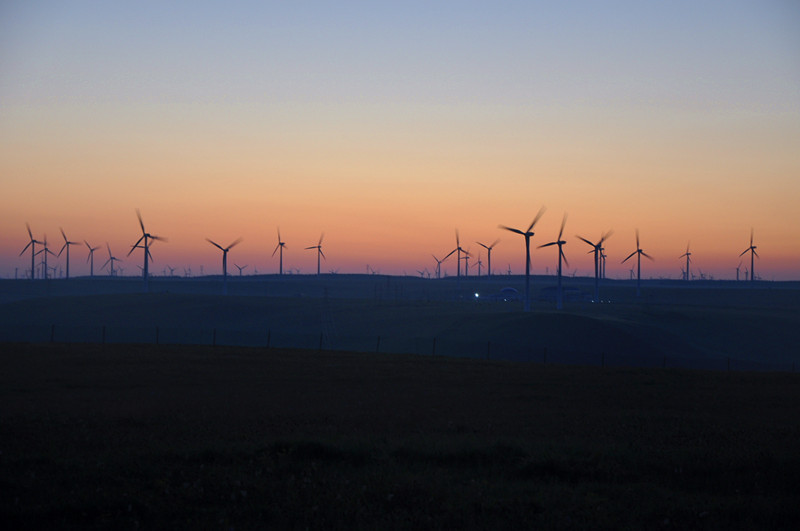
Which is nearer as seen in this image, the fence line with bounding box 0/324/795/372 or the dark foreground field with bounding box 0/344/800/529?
the dark foreground field with bounding box 0/344/800/529

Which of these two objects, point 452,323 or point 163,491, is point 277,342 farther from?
point 163,491

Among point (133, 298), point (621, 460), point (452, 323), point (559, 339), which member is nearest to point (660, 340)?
point (559, 339)

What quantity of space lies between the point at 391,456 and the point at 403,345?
179 feet

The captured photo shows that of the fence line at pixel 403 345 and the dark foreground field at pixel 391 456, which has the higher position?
the dark foreground field at pixel 391 456

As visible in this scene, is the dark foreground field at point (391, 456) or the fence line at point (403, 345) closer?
the dark foreground field at point (391, 456)

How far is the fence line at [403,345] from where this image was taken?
6156 centimetres

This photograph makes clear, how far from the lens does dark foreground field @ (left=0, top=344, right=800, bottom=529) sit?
13.6 metres

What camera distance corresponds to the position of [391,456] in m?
18.5

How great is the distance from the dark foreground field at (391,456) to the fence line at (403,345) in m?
24.5

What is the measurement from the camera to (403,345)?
2876 inches

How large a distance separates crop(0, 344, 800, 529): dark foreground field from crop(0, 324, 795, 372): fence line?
2449 cm

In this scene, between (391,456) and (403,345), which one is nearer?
(391,456)

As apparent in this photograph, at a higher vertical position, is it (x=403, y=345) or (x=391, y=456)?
(x=391, y=456)

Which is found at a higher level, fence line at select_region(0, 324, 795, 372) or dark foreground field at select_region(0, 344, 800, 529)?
dark foreground field at select_region(0, 344, 800, 529)
